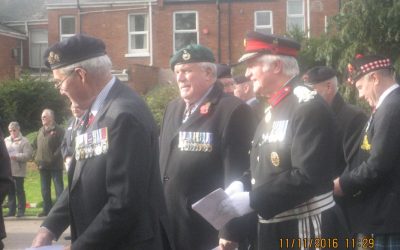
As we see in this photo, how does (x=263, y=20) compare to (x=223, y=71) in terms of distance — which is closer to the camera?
(x=223, y=71)

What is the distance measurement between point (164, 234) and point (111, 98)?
78 centimetres

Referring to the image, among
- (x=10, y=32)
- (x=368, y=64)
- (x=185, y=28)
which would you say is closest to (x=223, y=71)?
(x=368, y=64)

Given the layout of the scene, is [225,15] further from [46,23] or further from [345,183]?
[345,183]

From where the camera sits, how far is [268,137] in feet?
15.3

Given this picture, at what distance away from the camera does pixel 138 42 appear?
123 ft

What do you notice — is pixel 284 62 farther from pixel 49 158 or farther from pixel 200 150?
pixel 49 158

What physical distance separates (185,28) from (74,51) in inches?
1282

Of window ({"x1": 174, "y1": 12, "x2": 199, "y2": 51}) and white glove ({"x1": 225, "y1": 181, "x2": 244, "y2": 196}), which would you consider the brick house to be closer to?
window ({"x1": 174, "y1": 12, "x2": 199, "y2": 51})

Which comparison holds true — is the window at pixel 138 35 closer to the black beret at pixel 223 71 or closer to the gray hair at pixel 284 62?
the black beret at pixel 223 71

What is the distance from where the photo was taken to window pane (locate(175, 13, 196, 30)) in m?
36.3

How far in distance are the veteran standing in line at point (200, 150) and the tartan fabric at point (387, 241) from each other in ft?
3.49

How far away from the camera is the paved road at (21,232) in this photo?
11.6 metres

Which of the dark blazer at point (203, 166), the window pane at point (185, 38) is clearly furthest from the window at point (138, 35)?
the dark blazer at point (203, 166)

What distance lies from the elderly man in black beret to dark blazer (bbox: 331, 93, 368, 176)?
235 centimetres
